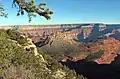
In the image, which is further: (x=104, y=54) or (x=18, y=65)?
(x=104, y=54)

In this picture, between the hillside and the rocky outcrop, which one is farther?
the rocky outcrop

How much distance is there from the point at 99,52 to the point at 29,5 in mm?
175049

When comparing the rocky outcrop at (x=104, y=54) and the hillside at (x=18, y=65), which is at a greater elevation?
the hillside at (x=18, y=65)

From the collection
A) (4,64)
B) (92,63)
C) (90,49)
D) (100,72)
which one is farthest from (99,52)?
(4,64)

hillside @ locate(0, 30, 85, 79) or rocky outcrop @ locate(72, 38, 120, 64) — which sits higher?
hillside @ locate(0, 30, 85, 79)

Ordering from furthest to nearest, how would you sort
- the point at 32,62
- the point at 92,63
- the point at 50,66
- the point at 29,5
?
the point at 92,63 < the point at 50,66 < the point at 32,62 < the point at 29,5

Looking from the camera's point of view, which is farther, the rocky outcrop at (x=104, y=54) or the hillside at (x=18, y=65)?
the rocky outcrop at (x=104, y=54)

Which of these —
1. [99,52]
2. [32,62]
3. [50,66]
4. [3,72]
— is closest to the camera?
[3,72]

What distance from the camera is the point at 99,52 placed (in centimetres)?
18525

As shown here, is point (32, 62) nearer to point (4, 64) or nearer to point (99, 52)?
point (4, 64)

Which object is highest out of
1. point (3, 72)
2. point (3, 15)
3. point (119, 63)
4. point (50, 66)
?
point (3, 15)

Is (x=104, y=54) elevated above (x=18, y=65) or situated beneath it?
situated beneath

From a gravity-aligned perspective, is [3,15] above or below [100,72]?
above

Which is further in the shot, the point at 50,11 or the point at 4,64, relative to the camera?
the point at 4,64
